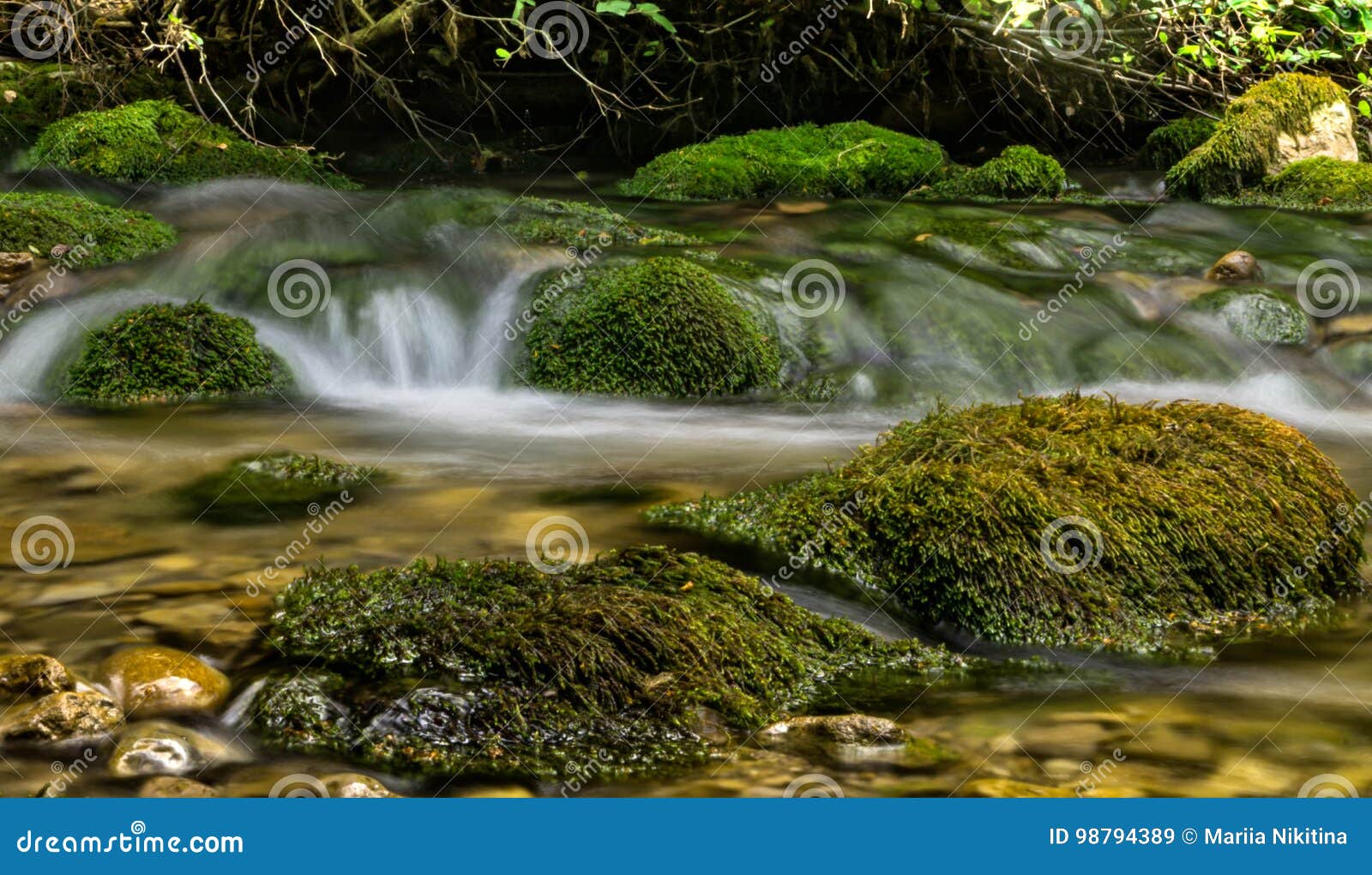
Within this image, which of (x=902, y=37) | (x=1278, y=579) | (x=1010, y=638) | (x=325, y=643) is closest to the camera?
(x=325, y=643)

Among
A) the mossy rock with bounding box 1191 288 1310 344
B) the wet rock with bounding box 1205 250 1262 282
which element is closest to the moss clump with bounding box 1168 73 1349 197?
the wet rock with bounding box 1205 250 1262 282

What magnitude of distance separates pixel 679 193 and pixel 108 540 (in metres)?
7.18

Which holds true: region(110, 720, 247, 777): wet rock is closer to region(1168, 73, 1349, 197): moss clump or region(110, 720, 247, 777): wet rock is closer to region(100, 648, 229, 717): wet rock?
region(100, 648, 229, 717): wet rock

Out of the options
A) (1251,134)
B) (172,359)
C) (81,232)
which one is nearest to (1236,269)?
(1251,134)

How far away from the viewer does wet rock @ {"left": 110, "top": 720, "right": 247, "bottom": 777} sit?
360 centimetres

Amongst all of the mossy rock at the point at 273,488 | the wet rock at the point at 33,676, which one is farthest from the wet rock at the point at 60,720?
the mossy rock at the point at 273,488

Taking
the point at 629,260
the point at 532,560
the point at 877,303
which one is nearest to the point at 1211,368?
the point at 877,303

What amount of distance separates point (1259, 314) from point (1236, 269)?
0.64m

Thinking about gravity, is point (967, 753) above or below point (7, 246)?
below

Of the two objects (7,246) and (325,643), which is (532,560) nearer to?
(325,643)

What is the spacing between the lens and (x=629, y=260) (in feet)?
30.3

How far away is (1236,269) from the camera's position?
33.6ft

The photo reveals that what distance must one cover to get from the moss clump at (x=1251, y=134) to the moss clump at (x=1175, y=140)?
20.3 inches

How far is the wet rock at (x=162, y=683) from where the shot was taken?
12.9 feet
